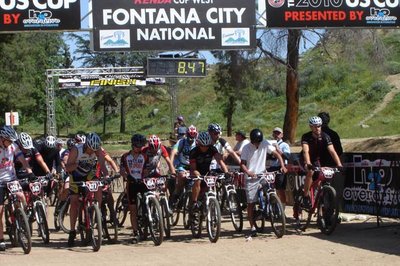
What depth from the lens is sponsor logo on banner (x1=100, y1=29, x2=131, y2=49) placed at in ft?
57.7

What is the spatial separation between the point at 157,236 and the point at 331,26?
28.5ft

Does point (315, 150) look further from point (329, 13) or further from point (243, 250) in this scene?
point (329, 13)

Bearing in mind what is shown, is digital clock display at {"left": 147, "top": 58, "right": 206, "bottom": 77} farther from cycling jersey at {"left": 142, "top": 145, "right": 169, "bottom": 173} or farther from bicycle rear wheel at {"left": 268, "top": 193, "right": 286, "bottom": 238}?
bicycle rear wheel at {"left": 268, "top": 193, "right": 286, "bottom": 238}

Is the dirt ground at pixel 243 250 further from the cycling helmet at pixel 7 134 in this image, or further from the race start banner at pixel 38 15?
the race start banner at pixel 38 15

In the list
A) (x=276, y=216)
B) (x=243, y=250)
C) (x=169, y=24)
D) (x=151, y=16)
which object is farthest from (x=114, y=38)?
(x=243, y=250)

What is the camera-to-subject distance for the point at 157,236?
451 inches

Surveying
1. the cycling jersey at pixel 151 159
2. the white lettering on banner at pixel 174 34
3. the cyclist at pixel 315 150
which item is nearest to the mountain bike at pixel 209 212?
the cycling jersey at pixel 151 159

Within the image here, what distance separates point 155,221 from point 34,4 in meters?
7.90

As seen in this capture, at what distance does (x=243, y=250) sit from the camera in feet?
35.4

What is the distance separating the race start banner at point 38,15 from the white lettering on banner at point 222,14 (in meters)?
3.13

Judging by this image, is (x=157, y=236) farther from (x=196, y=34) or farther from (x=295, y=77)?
(x=295, y=77)

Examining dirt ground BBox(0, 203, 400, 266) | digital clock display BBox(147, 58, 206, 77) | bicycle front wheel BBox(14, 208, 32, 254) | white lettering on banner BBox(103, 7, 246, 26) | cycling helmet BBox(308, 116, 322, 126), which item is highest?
white lettering on banner BBox(103, 7, 246, 26)

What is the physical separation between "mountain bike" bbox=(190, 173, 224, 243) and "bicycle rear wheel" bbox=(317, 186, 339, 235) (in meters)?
1.70

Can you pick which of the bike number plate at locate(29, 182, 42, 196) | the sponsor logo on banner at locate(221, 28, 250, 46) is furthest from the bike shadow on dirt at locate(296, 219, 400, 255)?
the sponsor logo on banner at locate(221, 28, 250, 46)
